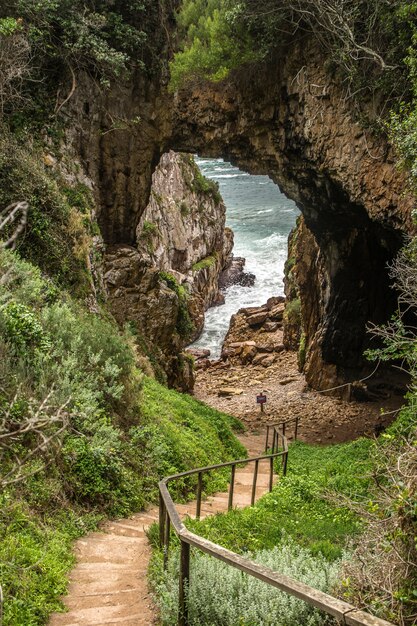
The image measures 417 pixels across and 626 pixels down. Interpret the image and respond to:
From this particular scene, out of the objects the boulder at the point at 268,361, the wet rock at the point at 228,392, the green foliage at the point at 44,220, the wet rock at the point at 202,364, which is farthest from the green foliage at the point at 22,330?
the wet rock at the point at 202,364

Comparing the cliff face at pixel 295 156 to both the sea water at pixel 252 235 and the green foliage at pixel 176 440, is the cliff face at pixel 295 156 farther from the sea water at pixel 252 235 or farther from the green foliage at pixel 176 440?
the sea water at pixel 252 235

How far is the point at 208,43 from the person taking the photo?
Answer: 17156mm

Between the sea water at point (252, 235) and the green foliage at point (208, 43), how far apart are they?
1834cm

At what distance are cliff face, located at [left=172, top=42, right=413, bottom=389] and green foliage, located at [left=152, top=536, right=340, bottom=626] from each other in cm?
1102

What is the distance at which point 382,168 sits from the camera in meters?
14.1

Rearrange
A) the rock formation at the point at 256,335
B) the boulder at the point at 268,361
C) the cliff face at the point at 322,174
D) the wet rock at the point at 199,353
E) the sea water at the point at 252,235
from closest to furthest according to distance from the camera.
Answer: the cliff face at the point at 322,174
the boulder at the point at 268,361
the rock formation at the point at 256,335
the wet rock at the point at 199,353
the sea water at the point at 252,235

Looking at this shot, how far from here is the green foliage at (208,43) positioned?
52.7 feet

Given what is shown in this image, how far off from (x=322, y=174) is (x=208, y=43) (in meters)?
5.74

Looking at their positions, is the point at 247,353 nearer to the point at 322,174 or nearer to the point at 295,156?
the point at 295,156

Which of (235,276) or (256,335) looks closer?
(256,335)

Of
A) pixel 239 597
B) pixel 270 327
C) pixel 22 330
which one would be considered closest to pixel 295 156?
pixel 22 330

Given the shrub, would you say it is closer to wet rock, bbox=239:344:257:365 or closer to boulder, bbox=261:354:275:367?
wet rock, bbox=239:344:257:365

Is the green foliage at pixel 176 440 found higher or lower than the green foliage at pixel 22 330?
lower

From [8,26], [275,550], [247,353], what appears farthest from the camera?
[247,353]
